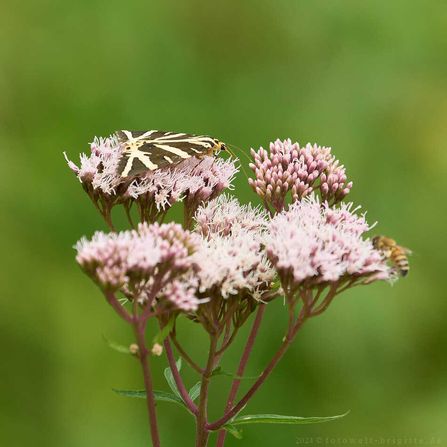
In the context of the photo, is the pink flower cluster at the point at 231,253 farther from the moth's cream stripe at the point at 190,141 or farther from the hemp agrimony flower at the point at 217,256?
the moth's cream stripe at the point at 190,141

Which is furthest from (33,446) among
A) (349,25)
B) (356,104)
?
(349,25)

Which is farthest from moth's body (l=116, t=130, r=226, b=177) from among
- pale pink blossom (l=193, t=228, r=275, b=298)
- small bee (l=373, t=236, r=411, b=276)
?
small bee (l=373, t=236, r=411, b=276)

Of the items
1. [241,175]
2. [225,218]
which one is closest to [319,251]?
[225,218]

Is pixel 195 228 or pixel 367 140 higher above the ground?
pixel 367 140

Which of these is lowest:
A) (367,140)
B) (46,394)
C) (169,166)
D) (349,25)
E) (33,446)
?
(33,446)

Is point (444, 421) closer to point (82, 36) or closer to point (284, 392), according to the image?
point (284, 392)

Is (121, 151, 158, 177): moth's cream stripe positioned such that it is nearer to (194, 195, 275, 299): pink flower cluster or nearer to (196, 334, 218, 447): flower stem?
(194, 195, 275, 299): pink flower cluster
